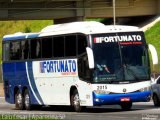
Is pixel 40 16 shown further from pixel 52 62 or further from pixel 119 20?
pixel 52 62

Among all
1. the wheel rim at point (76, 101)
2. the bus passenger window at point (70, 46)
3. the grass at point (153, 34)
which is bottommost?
the wheel rim at point (76, 101)

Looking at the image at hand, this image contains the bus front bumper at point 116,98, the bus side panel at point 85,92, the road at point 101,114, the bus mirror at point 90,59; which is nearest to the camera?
the road at point 101,114

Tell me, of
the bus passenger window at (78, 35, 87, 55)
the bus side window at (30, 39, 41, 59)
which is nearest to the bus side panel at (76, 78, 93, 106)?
the bus passenger window at (78, 35, 87, 55)

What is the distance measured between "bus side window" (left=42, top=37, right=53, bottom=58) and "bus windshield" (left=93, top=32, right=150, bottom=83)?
338 centimetres

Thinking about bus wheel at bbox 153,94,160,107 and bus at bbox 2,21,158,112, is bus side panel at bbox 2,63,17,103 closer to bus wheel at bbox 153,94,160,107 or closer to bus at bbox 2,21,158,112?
bus at bbox 2,21,158,112

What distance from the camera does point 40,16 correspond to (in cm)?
7319

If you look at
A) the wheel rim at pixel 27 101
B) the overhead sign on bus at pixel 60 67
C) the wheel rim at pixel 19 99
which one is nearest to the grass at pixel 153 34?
the wheel rim at pixel 19 99

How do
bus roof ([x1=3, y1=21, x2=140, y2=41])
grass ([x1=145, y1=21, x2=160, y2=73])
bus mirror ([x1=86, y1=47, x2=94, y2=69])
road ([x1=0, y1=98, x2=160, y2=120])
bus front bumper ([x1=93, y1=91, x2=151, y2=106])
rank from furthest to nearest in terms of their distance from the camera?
grass ([x1=145, y1=21, x2=160, y2=73]), bus roof ([x1=3, y1=21, x2=140, y2=41]), bus front bumper ([x1=93, y1=91, x2=151, y2=106]), bus mirror ([x1=86, y1=47, x2=94, y2=69]), road ([x1=0, y1=98, x2=160, y2=120])

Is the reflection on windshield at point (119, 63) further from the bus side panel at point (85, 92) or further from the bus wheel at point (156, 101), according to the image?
the bus wheel at point (156, 101)

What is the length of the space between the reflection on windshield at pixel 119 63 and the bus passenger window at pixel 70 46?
4.39ft

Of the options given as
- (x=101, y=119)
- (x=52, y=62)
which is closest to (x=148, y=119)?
(x=101, y=119)

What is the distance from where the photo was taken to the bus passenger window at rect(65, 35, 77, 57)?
29359mm

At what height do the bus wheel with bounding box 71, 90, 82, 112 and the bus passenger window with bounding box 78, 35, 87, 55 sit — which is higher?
the bus passenger window with bounding box 78, 35, 87, 55

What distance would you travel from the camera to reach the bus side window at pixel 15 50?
3409cm
